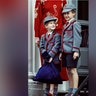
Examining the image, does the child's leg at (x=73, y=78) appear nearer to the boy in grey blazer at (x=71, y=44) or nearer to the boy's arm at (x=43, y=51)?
the boy in grey blazer at (x=71, y=44)

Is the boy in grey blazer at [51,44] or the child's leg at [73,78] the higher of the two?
the boy in grey blazer at [51,44]

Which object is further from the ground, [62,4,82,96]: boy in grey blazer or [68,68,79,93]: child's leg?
[62,4,82,96]: boy in grey blazer

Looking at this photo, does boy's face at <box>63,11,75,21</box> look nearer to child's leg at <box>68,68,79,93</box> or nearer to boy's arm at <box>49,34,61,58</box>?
boy's arm at <box>49,34,61,58</box>

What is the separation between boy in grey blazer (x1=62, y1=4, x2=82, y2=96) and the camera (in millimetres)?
2924

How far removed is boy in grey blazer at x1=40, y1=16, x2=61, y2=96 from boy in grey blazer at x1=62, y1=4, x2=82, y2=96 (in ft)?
0.23

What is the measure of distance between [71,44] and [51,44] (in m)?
0.17

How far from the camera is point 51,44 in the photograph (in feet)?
9.98

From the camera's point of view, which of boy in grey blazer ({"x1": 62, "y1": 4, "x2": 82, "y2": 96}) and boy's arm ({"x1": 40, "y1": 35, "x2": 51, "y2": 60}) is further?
boy's arm ({"x1": 40, "y1": 35, "x2": 51, "y2": 60})

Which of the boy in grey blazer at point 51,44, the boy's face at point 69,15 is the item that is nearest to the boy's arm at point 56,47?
the boy in grey blazer at point 51,44

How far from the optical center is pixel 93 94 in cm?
171

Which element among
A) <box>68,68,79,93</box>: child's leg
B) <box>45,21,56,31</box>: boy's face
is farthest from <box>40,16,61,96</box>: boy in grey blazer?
<box>68,68,79,93</box>: child's leg

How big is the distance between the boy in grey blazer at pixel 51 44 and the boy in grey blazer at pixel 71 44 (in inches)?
2.7

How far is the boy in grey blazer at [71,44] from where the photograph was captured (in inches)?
115

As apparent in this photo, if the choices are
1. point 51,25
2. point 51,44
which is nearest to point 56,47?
point 51,44
